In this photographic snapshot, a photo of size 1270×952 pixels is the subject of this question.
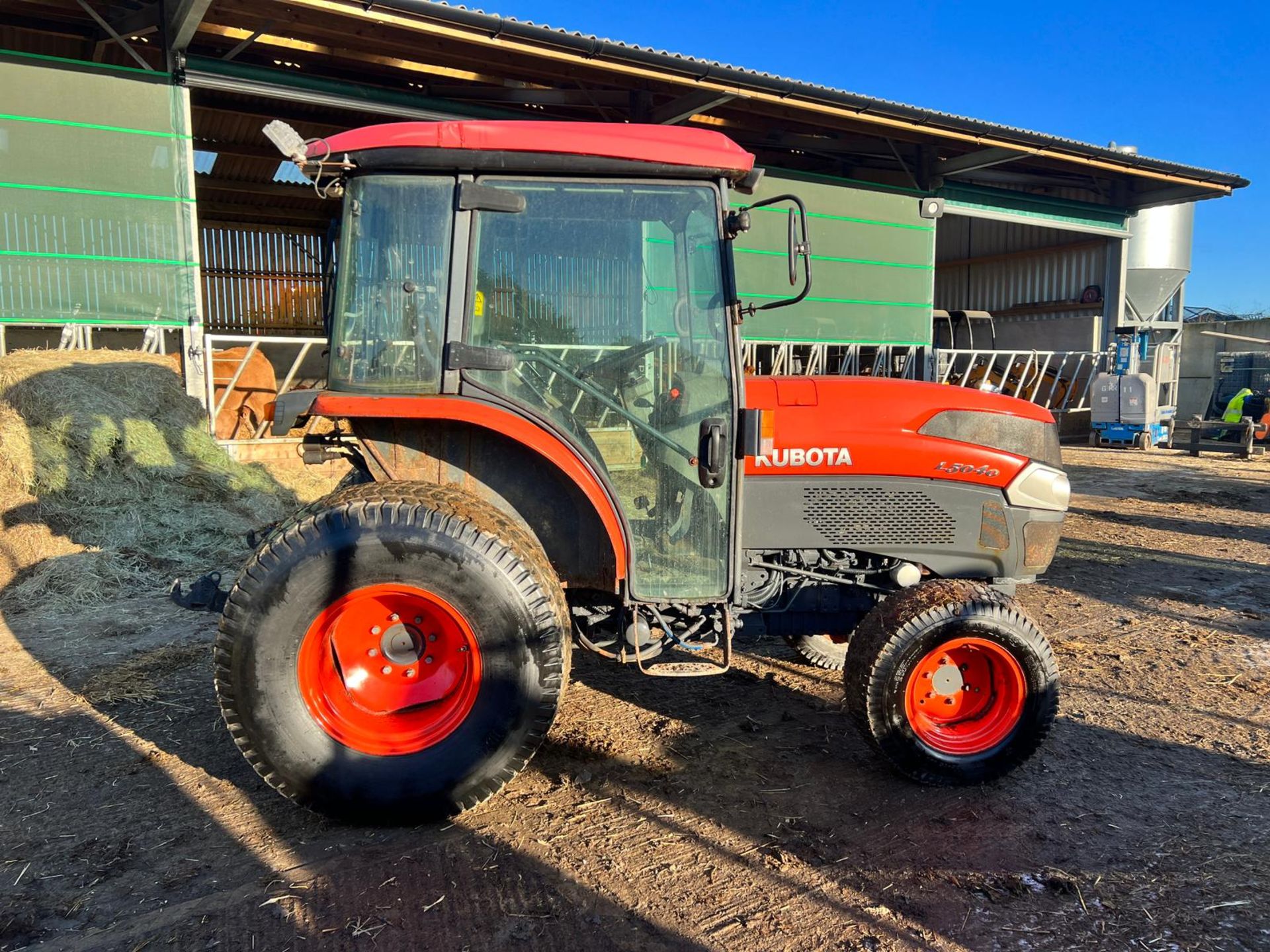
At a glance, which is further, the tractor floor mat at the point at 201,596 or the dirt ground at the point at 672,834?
the tractor floor mat at the point at 201,596

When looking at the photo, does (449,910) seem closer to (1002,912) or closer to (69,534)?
(1002,912)

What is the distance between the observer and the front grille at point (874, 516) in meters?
3.43

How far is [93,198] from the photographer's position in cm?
790

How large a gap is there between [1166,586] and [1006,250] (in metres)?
13.8

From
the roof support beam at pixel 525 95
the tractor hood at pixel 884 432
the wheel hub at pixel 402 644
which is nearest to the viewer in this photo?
the wheel hub at pixel 402 644

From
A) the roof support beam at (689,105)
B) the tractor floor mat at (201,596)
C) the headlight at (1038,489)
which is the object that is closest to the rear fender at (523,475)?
the tractor floor mat at (201,596)

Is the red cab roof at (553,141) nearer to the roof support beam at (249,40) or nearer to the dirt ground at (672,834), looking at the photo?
the dirt ground at (672,834)

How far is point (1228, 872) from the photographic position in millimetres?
2584

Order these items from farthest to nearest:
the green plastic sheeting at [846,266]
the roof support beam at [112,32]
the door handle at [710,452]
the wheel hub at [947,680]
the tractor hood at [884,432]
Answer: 1. the green plastic sheeting at [846,266]
2. the roof support beam at [112,32]
3. the tractor hood at [884,432]
4. the wheel hub at [947,680]
5. the door handle at [710,452]

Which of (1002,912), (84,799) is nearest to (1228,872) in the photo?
(1002,912)

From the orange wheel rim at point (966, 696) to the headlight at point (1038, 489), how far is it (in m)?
0.69

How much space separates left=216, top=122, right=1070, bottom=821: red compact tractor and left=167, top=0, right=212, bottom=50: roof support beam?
5866 mm

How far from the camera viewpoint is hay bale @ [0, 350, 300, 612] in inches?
227

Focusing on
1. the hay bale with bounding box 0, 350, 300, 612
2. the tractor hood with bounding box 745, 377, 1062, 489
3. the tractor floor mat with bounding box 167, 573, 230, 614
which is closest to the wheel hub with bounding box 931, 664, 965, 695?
the tractor hood with bounding box 745, 377, 1062, 489
